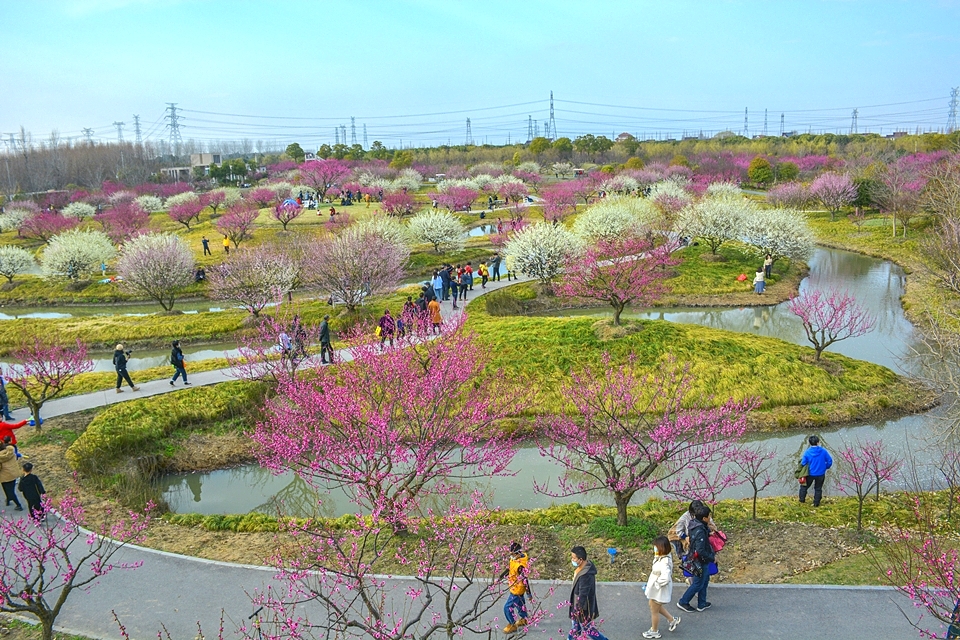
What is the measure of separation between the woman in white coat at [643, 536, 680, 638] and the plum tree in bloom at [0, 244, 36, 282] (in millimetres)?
37490

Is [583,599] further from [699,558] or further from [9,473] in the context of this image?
[9,473]

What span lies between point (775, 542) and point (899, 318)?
19.0 m

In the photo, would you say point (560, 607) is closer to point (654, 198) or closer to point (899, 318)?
point (899, 318)

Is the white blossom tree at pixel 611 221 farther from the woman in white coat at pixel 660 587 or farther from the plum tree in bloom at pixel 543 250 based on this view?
the woman in white coat at pixel 660 587

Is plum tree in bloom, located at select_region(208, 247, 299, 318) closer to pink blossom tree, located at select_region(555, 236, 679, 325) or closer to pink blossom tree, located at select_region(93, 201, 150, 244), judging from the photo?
pink blossom tree, located at select_region(555, 236, 679, 325)

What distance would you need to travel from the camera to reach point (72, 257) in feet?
110

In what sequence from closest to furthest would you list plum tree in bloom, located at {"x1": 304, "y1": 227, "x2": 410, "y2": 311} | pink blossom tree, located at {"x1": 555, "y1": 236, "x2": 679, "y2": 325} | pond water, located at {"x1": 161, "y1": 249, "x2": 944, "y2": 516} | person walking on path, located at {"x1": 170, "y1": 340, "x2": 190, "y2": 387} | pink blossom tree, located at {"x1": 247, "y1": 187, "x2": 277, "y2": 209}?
pond water, located at {"x1": 161, "y1": 249, "x2": 944, "y2": 516} → person walking on path, located at {"x1": 170, "y1": 340, "x2": 190, "y2": 387} → pink blossom tree, located at {"x1": 555, "y1": 236, "x2": 679, "y2": 325} → plum tree in bloom, located at {"x1": 304, "y1": 227, "x2": 410, "y2": 311} → pink blossom tree, located at {"x1": 247, "y1": 187, "x2": 277, "y2": 209}

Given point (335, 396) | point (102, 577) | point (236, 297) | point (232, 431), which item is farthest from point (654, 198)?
point (102, 577)

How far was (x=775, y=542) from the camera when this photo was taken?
1000 centimetres

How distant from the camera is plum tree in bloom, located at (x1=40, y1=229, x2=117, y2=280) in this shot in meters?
33.4

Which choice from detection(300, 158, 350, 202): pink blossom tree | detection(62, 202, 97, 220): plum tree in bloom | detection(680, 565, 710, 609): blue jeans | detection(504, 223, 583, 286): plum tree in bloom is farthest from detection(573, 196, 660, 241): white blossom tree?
detection(62, 202, 97, 220): plum tree in bloom

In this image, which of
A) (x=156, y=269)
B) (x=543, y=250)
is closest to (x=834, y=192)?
(x=543, y=250)

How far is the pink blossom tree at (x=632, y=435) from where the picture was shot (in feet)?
34.1

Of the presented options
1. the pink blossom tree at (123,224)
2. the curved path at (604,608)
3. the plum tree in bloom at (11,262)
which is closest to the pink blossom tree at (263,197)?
the pink blossom tree at (123,224)
